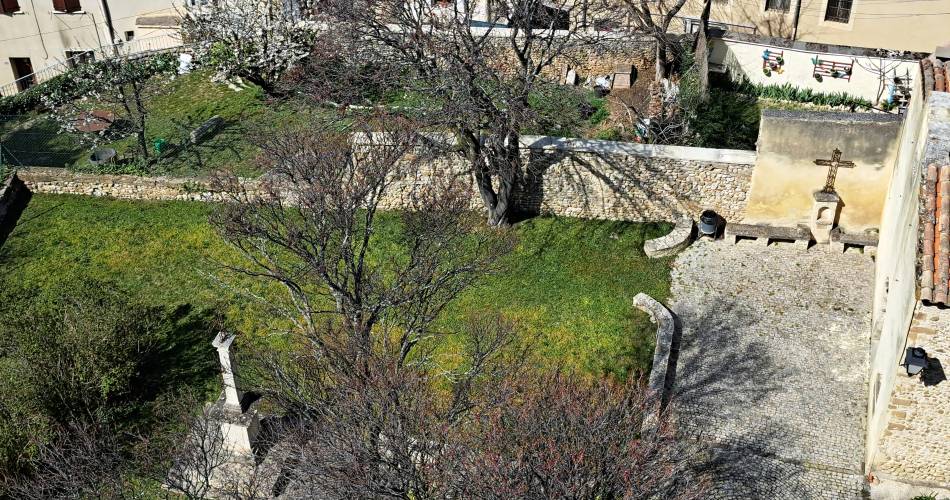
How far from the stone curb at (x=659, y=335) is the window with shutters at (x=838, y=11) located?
48.9ft

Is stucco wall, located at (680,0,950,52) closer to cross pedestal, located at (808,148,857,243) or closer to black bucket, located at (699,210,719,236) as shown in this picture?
cross pedestal, located at (808,148,857,243)

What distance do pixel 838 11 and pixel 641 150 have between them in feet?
39.6

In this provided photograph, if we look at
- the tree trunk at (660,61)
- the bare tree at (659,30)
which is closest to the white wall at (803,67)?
the bare tree at (659,30)

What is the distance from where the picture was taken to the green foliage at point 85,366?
14.5m

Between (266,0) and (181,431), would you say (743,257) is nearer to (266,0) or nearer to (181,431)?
(181,431)

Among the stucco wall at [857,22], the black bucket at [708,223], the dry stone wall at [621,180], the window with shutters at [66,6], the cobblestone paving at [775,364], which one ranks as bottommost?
the cobblestone paving at [775,364]

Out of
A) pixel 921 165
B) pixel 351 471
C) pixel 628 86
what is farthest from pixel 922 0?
pixel 351 471

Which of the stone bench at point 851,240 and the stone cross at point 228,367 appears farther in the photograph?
the stone bench at point 851,240

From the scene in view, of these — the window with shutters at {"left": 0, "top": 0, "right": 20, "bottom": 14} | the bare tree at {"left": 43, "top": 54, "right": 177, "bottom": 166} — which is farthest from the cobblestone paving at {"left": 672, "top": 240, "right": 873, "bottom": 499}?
the window with shutters at {"left": 0, "top": 0, "right": 20, "bottom": 14}

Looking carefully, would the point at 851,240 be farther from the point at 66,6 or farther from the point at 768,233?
the point at 66,6

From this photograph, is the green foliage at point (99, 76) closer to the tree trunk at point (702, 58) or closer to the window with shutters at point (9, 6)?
the window with shutters at point (9, 6)

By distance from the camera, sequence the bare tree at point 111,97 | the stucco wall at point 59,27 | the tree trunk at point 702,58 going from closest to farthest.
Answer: the tree trunk at point 702,58, the bare tree at point 111,97, the stucco wall at point 59,27

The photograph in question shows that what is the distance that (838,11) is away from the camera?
2717 cm

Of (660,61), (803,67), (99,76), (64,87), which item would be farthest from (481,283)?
(64,87)
